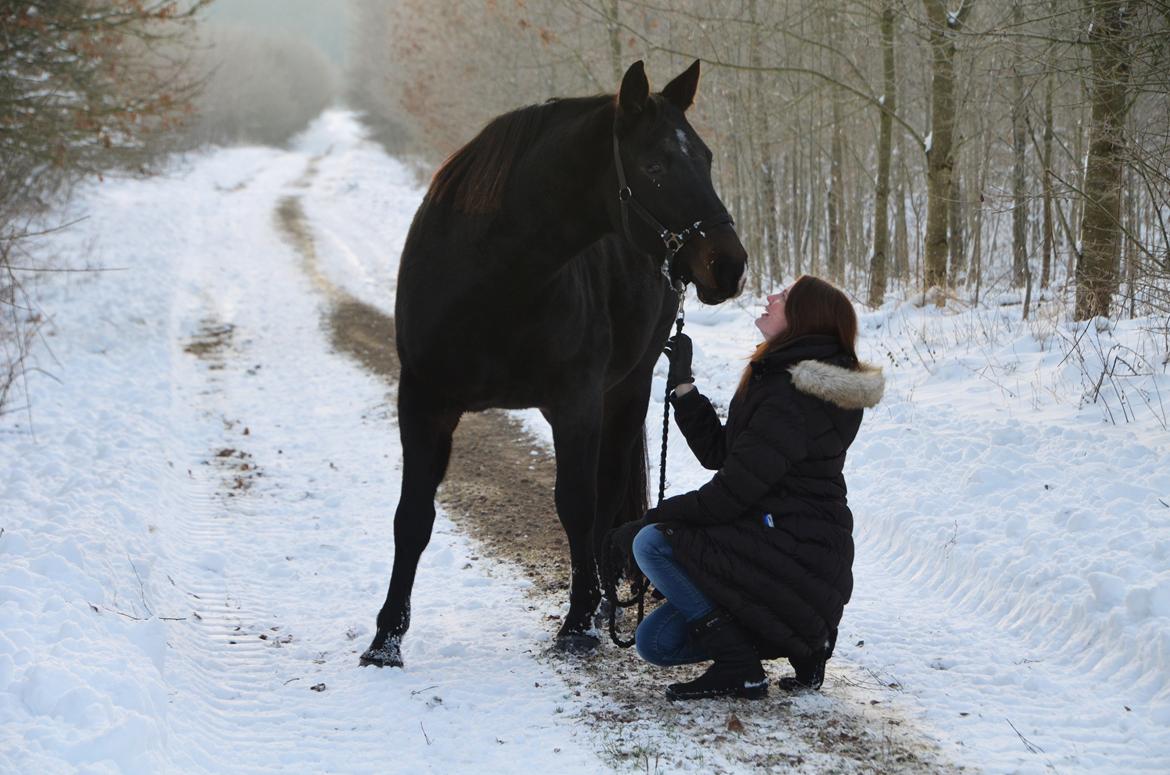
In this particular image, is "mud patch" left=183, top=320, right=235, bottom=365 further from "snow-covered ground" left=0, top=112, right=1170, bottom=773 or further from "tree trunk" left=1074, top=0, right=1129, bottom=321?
"tree trunk" left=1074, top=0, right=1129, bottom=321

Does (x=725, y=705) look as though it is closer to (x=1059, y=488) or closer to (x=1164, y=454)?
(x=1059, y=488)

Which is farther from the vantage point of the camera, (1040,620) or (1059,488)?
(1059,488)

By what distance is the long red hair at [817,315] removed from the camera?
3344 millimetres

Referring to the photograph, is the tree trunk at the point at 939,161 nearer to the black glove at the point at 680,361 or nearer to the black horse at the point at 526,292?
the black glove at the point at 680,361

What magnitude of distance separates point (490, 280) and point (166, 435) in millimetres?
5263

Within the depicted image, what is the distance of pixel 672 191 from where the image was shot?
330cm

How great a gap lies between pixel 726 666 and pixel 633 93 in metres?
2.15

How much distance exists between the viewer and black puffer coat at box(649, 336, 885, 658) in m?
3.19

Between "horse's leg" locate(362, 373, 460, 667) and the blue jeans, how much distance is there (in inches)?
38.4

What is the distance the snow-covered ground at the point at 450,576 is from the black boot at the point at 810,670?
1.04ft

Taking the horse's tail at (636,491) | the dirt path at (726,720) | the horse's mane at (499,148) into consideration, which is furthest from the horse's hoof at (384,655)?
the horse's mane at (499,148)

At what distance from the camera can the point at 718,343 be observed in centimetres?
1045

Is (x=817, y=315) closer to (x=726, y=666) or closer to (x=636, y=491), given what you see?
(x=726, y=666)

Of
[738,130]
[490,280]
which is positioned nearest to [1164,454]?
[490,280]
